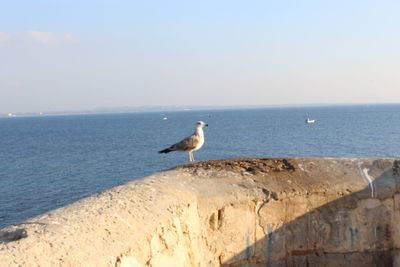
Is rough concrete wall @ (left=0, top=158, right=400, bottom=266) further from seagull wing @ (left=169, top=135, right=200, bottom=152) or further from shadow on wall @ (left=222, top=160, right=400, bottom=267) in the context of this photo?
seagull wing @ (left=169, top=135, right=200, bottom=152)

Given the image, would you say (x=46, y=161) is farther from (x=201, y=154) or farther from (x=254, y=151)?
(x=254, y=151)

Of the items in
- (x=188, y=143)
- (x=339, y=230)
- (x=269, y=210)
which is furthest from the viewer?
(x=188, y=143)

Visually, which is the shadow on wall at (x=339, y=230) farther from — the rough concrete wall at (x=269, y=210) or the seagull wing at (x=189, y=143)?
the seagull wing at (x=189, y=143)

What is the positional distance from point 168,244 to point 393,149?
1579 inches

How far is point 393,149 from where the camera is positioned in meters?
41.4

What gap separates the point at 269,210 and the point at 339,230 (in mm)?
1188

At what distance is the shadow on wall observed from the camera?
6.99m

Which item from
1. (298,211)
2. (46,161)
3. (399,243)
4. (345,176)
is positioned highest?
(345,176)

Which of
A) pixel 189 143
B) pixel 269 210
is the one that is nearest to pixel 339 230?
pixel 269 210

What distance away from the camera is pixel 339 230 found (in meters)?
7.22

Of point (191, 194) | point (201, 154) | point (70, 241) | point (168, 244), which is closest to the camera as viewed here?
point (70, 241)

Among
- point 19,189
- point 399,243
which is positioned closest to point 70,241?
point 399,243

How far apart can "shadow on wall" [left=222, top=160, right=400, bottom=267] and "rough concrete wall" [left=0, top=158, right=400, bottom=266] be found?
15 millimetres

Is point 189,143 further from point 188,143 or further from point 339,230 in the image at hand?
point 339,230
